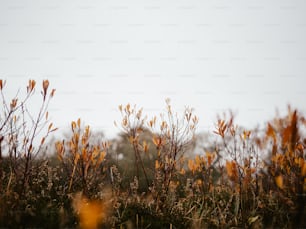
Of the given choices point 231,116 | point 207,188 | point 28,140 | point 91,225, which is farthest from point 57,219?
point 207,188

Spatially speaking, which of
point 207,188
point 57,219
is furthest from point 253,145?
point 57,219

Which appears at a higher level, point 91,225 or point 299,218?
point 91,225

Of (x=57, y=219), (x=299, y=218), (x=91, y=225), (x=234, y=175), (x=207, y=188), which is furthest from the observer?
(x=207, y=188)

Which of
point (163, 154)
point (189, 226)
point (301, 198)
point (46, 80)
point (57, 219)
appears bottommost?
point (189, 226)

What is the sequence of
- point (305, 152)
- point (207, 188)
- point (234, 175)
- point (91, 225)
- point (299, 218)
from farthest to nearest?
point (207, 188), point (234, 175), point (305, 152), point (299, 218), point (91, 225)

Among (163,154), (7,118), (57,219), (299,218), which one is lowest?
(57,219)

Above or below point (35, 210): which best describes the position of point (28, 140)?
above

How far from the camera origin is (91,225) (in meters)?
0.62

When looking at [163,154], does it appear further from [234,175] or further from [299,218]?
[299,218]

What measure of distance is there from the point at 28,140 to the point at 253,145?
8.86ft

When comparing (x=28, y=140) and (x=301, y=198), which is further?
(x=28, y=140)

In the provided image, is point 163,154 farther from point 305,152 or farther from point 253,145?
point 305,152

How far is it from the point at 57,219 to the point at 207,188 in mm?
2345

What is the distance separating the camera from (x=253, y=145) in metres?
2.85
